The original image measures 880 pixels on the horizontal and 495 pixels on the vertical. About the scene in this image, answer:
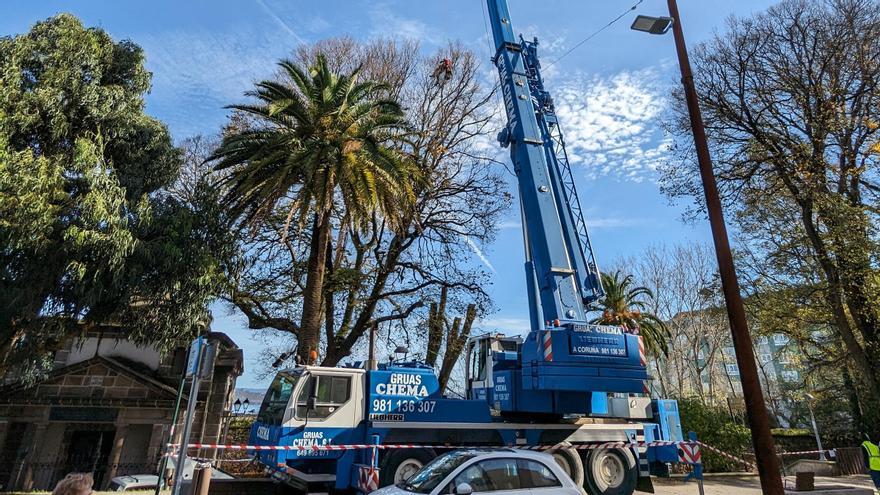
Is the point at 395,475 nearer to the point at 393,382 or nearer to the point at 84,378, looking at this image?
the point at 393,382

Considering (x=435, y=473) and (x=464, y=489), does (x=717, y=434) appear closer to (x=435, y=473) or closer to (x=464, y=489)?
(x=435, y=473)

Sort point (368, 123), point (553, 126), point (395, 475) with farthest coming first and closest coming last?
point (368, 123) < point (553, 126) < point (395, 475)

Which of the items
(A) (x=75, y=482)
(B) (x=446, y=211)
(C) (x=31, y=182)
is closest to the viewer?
(A) (x=75, y=482)

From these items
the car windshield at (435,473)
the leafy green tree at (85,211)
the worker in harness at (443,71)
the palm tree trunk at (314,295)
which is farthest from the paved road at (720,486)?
the worker in harness at (443,71)

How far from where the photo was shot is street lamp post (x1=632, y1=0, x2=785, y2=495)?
7379mm

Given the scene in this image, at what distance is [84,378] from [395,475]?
15.0 m

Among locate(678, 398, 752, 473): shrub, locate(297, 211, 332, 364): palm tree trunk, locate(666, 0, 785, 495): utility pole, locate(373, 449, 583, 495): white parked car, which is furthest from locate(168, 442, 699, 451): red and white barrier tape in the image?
locate(678, 398, 752, 473): shrub

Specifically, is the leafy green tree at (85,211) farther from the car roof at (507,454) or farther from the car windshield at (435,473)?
the car roof at (507,454)

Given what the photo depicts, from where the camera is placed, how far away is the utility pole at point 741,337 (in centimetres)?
733

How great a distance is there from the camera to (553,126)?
14531mm

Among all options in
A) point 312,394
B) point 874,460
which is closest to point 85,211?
point 312,394

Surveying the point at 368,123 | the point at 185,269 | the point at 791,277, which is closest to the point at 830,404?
the point at 791,277

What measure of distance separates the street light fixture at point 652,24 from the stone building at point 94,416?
16.0 metres

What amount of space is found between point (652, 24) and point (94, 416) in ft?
70.9
